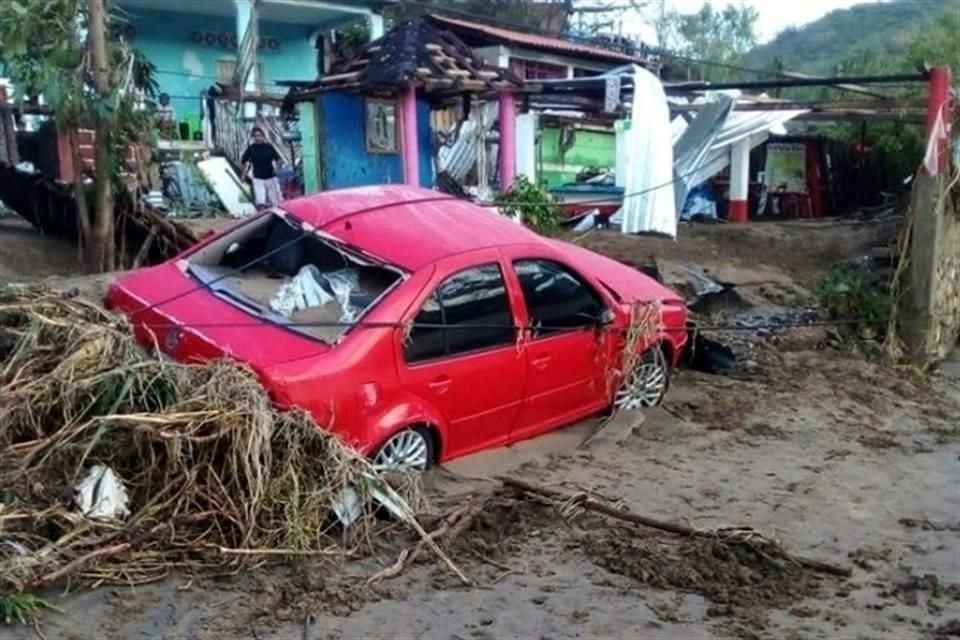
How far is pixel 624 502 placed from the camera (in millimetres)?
6891

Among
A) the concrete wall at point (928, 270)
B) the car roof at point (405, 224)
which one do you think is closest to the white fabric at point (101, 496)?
the car roof at point (405, 224)

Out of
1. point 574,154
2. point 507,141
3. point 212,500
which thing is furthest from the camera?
point 574,154

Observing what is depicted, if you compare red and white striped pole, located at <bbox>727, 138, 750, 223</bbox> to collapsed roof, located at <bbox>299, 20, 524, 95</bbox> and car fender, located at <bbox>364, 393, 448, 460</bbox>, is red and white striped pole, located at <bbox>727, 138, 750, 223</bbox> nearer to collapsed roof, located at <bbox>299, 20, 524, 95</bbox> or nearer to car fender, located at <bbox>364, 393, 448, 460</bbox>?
collapsed roof, located at <bbox>299, 20, 524, 95</bbox>

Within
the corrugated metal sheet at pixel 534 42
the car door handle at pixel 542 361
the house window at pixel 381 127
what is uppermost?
the corrugated metal sheet at pixel 534 42

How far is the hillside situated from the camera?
56688 mm

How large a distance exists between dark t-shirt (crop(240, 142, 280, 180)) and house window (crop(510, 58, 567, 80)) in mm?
9412

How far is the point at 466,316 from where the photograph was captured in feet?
23.4

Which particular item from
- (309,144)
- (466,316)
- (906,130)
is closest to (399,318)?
(466,316)

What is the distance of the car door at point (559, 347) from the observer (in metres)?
7.61

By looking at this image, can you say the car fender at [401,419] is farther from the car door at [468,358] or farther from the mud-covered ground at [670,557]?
the mud-covered ground at [670,557]

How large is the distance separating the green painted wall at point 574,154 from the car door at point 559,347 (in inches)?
476

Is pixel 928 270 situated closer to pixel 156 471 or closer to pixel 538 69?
pixel 156 471

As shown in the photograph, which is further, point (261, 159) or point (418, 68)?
point (261, 159)

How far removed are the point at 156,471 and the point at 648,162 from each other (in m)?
12.0
